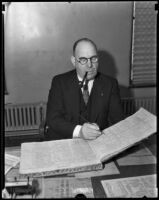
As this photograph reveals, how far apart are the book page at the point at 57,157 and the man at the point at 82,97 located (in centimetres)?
43

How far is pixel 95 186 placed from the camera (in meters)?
1.12

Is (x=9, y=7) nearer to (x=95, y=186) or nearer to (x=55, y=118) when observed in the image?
(x=55, y=118)

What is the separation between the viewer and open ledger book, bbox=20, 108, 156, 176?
1176mm

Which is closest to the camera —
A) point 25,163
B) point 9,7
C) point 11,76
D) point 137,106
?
point 25,163

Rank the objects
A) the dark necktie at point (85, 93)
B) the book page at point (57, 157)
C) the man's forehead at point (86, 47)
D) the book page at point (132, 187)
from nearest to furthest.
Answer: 1. the book page at point (132, 187)
2. the book page at point (57, 157)
3. the man's forehead at point (86, 47)
4. the dark necktie at point (85, 93)

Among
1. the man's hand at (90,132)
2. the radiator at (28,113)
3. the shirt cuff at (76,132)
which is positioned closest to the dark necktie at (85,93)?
the shirt cuff at (76,132)

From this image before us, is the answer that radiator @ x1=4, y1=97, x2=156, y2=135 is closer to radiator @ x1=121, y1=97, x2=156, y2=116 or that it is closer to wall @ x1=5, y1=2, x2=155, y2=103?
radiator @ x1=121, y1=97, x2=156, y2=116

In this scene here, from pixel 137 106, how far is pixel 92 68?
1948 mm

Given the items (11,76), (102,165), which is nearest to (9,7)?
(11,76)

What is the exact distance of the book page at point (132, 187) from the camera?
1.05 m

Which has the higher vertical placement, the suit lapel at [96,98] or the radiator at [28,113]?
the suit lapel at [96,98]

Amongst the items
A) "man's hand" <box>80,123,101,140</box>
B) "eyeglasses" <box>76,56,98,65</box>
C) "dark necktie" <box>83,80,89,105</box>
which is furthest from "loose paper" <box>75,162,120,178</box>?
"eyeglasses" <box>76,56,98,65</box>

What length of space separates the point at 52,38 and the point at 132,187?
250 centimetres

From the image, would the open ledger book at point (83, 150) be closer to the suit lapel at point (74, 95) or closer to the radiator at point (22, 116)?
the suit lapel at point (74, 95)
